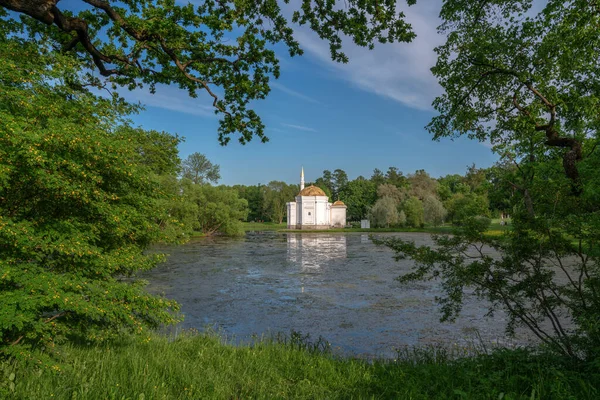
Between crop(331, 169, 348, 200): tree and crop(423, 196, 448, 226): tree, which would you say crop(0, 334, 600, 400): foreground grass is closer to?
crop(423, 196, 448, 226): tree

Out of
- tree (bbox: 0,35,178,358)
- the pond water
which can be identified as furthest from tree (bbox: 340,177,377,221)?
tree (bbox: 0,35,178,358)

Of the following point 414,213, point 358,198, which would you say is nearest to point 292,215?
point 358,198

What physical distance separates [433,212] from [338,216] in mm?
18764

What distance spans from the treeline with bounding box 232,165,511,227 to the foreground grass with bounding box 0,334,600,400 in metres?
43.6

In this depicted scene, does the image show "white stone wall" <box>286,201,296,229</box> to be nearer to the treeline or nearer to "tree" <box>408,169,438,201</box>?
the treeline

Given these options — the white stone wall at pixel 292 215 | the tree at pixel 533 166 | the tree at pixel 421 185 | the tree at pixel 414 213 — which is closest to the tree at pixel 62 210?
the tree at pixel 533 166

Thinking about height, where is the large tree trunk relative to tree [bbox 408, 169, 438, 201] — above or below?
below

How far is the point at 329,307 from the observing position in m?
11.4

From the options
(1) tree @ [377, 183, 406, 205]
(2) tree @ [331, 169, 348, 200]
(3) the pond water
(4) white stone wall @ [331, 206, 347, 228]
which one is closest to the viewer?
(3) the pond water

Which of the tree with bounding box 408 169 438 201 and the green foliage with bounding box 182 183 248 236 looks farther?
the tree with bounding box 408 169 438 201

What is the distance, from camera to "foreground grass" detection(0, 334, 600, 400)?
3.92 meters

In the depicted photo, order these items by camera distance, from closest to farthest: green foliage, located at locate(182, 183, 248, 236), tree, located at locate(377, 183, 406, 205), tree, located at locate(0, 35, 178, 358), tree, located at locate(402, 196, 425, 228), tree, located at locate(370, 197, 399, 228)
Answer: tree, located at locate(0, 35, 178, 358) < green foliage, located at locate(182, 183, 248, 236) < tree, located at locate(402, 196, 425, 228) < tree, located at locate(370, 197, 399, 228) < tree, located at locate(377, 183, 406, 205)

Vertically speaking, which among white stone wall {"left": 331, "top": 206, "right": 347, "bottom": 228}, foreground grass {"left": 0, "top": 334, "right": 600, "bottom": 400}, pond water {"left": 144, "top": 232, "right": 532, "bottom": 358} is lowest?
pond water {"left": 144, "top": 232, "right": 532, "bottom": 358}

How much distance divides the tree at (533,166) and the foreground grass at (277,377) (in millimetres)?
666
